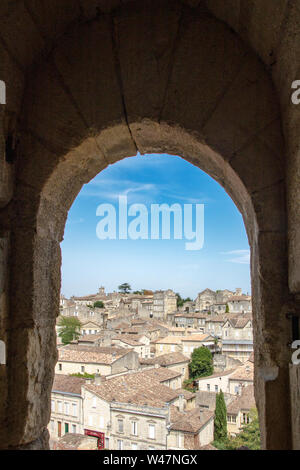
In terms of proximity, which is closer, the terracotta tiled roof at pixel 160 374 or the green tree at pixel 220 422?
the green tree at pixel 220 422

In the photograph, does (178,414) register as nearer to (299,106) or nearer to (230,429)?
(230,429)

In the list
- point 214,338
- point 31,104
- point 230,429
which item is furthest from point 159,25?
point 214,338

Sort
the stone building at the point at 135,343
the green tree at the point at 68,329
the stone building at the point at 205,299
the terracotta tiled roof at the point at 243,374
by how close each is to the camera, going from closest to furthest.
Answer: the terracotta tiled roof at the point at 243,374 < the stone building at the point at 135,343 < the green tree at the point at 68,329 < the stone building at the point at 205,299

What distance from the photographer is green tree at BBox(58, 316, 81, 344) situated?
41.1 m

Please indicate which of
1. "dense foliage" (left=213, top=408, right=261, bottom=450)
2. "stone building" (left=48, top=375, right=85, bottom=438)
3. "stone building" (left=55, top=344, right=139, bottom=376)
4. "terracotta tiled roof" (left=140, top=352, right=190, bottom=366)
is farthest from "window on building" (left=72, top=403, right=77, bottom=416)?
"terracotta tiled roof" (left=140, top=352, right=190, bottom=366)

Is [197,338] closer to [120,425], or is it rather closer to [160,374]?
[160,374]

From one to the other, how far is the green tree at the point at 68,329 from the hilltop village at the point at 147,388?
122 centimetres

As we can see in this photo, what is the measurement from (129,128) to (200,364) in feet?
113

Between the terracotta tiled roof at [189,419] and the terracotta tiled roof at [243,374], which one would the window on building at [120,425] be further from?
the terracotta tiled roof at [243,374]

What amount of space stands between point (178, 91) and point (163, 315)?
189 ft

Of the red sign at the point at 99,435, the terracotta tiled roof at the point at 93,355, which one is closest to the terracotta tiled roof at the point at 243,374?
the terracotta tiled roof at the point at 93,355

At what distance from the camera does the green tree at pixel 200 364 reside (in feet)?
111

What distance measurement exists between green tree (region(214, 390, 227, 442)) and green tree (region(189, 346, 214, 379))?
11.1 meters

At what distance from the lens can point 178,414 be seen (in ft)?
63.5
